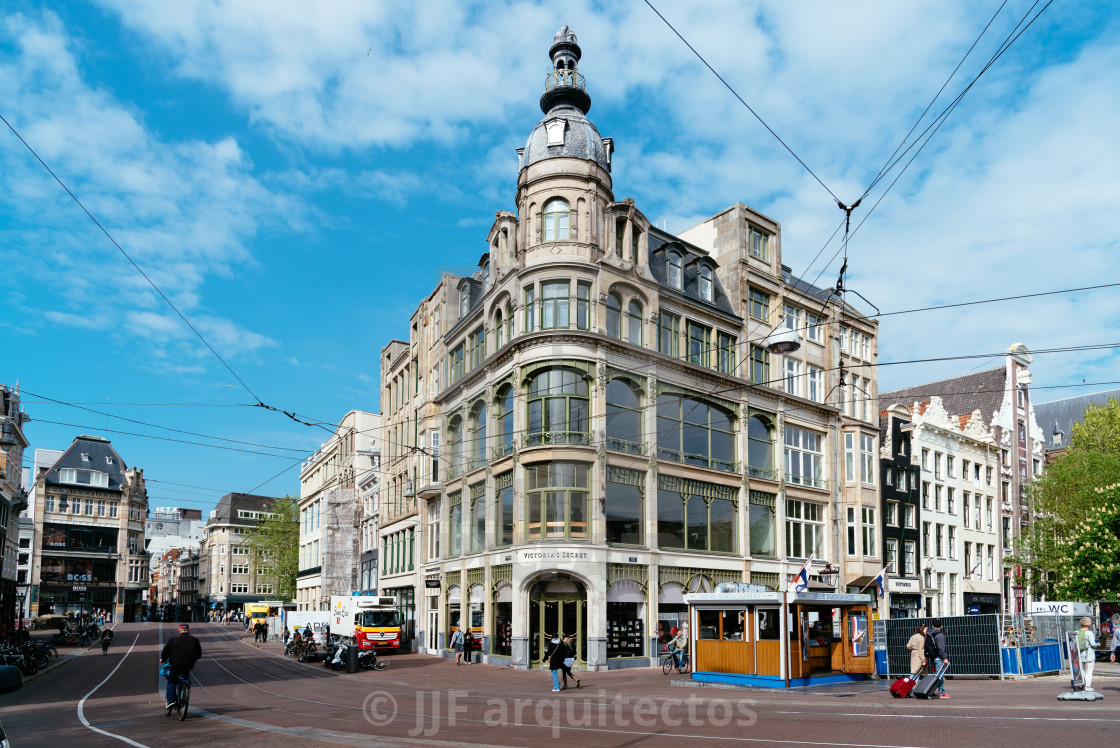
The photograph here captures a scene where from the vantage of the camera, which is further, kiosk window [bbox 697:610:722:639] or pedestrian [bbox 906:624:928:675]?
kiosk window [bbox 697:610:722:639]

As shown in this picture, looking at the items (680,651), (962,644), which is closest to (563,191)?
(680,651)

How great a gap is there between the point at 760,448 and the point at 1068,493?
23.2m

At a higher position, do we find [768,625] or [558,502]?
[558,502]

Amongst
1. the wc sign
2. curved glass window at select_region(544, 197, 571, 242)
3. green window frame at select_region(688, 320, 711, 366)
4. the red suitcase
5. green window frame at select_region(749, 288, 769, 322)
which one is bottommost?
the red suitcase

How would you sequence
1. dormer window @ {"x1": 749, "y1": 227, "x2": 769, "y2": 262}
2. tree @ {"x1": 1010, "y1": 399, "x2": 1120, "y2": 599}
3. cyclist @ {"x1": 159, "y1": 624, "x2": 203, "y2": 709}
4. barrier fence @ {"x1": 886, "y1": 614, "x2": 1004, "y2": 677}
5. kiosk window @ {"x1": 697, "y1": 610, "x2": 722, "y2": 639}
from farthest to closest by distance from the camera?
tree @ {"x1": 1010, "y1": 399, "x2": 1120, "y2": 599}, dormer window @ {"x1": 749, "y1": 227, "x2": 769, "y2": 262}, kiosk window @ {"x1": 697, "y1": 610, "x2": 722, "y2": 639}, barrier fence @ {"x1": 886, "y1": 614, "x2": 1004, "y2": 677}, cyclist @ {"x1": 159, "y1": 624, "x2": 203, "y2": 709}

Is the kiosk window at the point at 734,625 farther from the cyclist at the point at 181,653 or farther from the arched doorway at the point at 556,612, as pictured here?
the cyclist at the point at 181,653

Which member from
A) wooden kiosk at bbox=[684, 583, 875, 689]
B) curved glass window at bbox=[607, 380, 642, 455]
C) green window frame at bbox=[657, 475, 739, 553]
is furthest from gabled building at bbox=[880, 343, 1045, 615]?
wooden kiosk at bbox=[684, 583, 875, 689]

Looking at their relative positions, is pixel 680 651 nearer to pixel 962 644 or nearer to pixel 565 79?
pixel 962 644

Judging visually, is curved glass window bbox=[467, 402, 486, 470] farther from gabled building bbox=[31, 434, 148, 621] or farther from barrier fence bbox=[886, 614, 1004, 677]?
gabled building bbox=[31, 434, 148, 621]

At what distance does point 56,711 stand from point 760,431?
33.0 metres

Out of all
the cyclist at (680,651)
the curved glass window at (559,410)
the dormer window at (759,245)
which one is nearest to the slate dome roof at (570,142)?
the curved glass window at (559,410)

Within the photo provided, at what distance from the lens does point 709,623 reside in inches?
1064

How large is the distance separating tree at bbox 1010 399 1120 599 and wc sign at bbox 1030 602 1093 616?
9.52 metres

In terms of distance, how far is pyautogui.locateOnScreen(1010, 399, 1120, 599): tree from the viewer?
5031 centimetres
